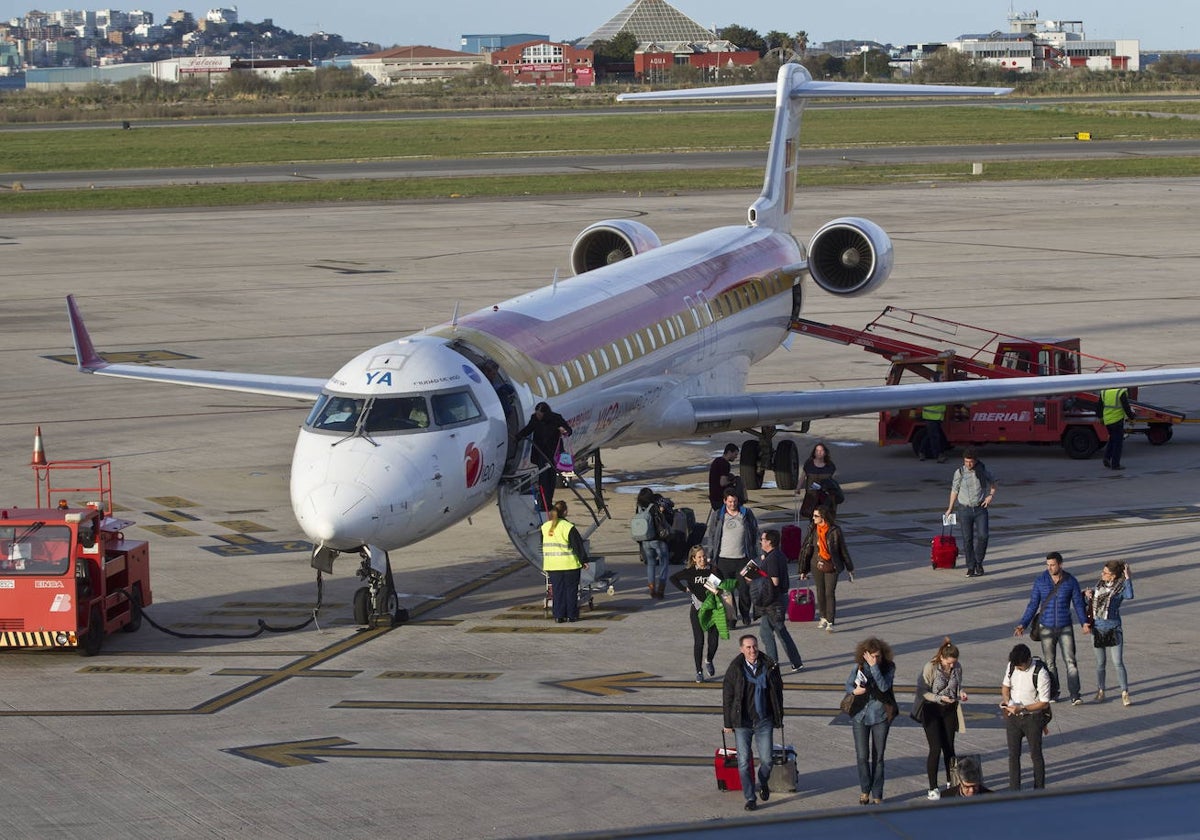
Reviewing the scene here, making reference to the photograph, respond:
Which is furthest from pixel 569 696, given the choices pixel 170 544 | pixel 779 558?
pixel 170 544

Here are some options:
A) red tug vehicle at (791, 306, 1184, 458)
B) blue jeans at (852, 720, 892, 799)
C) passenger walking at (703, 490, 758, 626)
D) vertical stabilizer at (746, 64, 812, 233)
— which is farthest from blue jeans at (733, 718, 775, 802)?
vertical stabilizer at (746, 64, 812, 233)

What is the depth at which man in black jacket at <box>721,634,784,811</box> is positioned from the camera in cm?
1480

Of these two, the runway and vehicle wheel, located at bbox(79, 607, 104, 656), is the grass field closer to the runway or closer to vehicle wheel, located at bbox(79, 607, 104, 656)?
the runway

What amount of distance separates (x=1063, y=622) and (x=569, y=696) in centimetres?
509

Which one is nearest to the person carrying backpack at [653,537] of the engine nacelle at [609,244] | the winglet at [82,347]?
the winglet at [82,347]

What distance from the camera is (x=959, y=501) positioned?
22.4 m

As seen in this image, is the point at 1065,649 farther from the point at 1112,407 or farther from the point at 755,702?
the point at 1112,407

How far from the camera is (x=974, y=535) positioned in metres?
22.3

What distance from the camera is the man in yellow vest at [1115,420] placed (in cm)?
2898

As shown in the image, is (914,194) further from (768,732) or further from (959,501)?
(768,732)

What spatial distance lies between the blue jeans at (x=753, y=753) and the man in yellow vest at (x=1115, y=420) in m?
15.8

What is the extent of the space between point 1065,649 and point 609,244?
706 inches

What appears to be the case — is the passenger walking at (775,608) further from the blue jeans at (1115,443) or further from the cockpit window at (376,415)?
the blue jeans at (1115,443)

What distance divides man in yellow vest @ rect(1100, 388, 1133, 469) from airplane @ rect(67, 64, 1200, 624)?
6.67 feet
